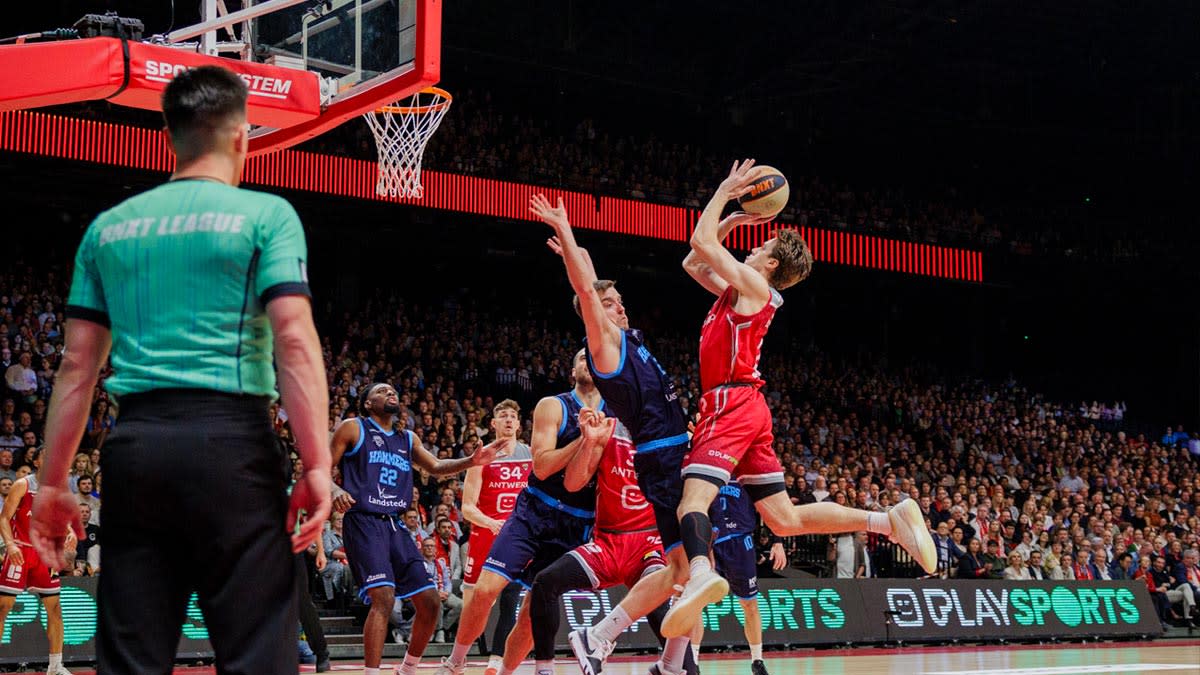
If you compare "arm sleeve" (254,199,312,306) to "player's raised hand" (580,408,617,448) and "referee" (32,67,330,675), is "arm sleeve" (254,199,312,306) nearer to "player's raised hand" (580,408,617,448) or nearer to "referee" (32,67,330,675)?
"referee" (32,67,330,675)

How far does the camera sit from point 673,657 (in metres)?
7.23

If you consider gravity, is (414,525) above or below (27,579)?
above

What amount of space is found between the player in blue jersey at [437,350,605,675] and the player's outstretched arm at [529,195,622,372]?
0.88 meters

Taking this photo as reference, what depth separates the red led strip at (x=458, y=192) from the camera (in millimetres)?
19688

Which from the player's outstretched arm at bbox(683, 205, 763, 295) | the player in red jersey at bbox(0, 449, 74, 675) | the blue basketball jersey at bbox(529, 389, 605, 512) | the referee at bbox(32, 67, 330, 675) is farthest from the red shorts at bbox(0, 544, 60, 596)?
the referee at bbox(32, 67, 330, 675)

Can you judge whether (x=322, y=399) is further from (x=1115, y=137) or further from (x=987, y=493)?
(x=1115, y=137)

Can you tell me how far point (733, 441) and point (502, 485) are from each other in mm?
4845

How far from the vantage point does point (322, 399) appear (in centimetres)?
326

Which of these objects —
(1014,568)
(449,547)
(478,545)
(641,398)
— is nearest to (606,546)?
(641,398)

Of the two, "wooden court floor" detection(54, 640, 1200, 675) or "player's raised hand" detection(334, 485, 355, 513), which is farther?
"wooden court floor" detection(54, 640, 1200, 675)

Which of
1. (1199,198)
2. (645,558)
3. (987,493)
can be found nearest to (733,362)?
(645,558)

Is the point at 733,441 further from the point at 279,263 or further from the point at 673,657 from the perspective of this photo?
the point at 279,263

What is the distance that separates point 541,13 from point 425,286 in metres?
6.98

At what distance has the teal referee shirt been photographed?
10.6 feet
